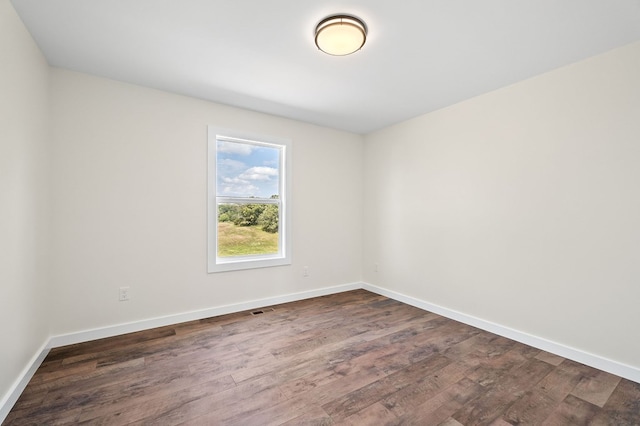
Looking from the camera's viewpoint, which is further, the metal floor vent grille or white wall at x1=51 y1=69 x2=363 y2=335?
the metal floor vent grille

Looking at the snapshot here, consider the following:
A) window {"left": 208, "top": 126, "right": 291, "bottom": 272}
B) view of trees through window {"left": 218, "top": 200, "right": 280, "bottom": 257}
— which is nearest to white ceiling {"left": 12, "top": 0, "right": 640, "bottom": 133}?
window {"left": 208, "top": 126, "right": 291, "bottom": 272}

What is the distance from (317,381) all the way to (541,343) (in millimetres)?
2088

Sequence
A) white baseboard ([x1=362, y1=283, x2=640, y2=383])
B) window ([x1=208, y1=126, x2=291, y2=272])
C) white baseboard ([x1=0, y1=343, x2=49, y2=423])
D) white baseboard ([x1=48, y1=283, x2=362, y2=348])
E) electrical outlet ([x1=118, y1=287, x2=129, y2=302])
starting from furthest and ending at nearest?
window ([x1=208, y1=126, x2=291, y2=272]), electrical outlet ([x1=118, y1=287, x2=129, y2=302]), white baseboard ([x1=48, y1=283, x2=362, y2=348]), white baseboard ([x1=362, y1=283, x2=640, y2=383]), white baseboard ([x1=0, y1=343, x2=49, y2=423])

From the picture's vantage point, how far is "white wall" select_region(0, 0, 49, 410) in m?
1.68

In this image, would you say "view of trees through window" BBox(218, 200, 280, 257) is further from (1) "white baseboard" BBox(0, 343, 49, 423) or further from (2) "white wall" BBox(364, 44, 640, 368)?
(2) "white wall" BBox(364, 44, 640, 368)

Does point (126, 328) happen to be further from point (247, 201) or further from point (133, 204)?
point (247, 201)

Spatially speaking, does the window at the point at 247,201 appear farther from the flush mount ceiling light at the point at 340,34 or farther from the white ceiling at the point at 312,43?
the flush mount ceiling light at the point at 340,34

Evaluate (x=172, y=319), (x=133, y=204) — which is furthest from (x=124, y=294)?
(x=133, y=204)

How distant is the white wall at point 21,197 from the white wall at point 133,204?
0.57 feet

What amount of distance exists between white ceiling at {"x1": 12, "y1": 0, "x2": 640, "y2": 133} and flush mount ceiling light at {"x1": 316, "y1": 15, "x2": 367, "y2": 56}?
0.07 metres

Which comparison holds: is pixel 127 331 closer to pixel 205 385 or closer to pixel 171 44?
pixel 205 385

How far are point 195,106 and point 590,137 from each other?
3.77 meters

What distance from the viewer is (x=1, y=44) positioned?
1619 millimetres

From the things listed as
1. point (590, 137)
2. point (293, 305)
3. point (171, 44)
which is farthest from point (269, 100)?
point (590, 137)
